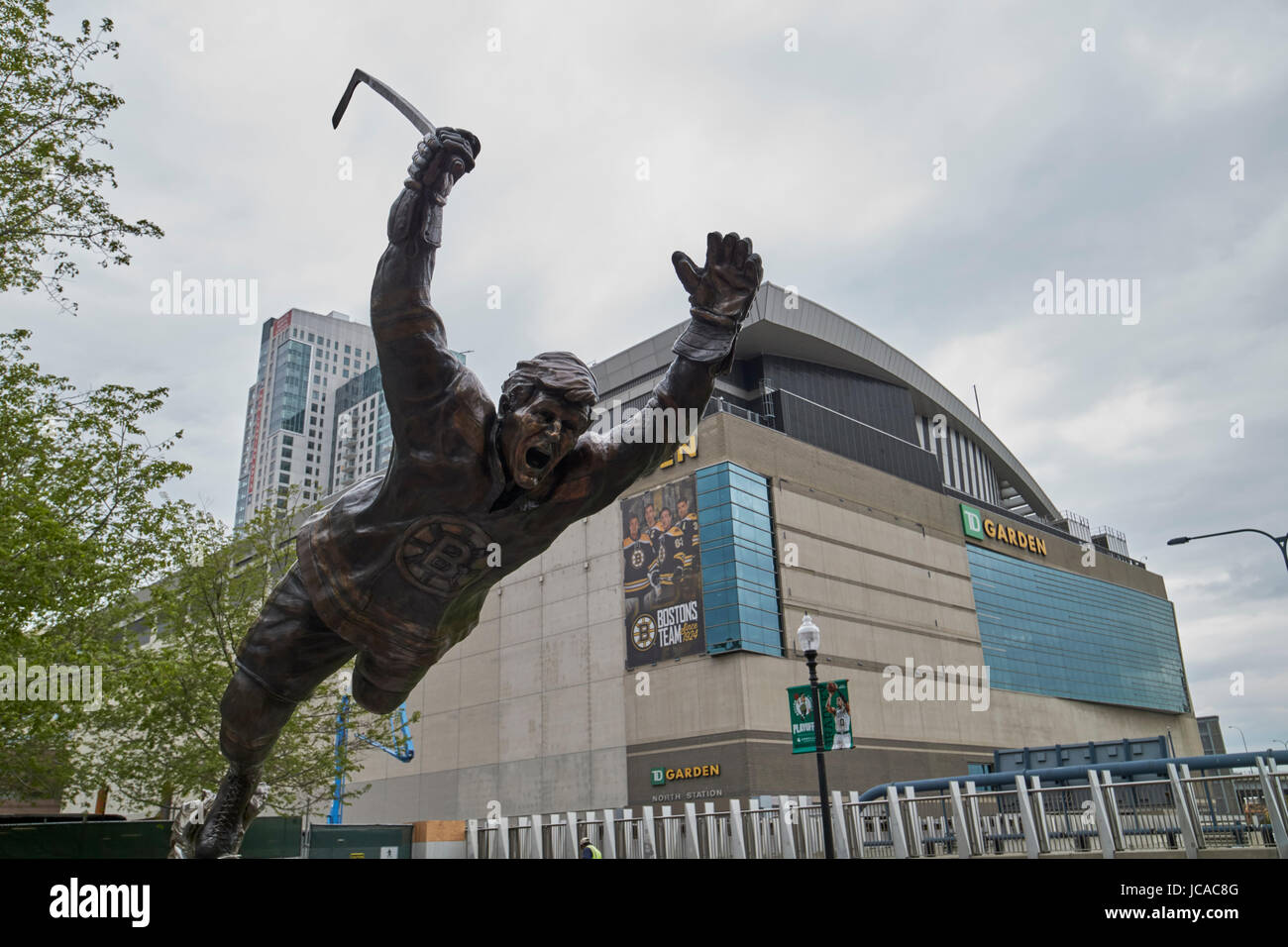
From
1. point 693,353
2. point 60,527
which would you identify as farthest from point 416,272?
point 60,527

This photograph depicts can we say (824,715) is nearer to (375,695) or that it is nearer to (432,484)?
(375,695)

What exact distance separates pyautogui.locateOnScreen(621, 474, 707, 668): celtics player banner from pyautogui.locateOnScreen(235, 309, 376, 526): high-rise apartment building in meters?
60.3

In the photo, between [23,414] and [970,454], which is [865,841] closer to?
[23,414]

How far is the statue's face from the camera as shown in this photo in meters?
3.16

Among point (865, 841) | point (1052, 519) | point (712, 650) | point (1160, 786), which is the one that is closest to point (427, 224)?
point (1160, 786)

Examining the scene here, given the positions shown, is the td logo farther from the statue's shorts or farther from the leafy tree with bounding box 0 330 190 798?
the statue's shorts

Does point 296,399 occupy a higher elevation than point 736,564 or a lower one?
higher

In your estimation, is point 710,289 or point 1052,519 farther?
point 1052,519

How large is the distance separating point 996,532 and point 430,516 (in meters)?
53.8

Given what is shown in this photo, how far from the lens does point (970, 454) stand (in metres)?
60.8

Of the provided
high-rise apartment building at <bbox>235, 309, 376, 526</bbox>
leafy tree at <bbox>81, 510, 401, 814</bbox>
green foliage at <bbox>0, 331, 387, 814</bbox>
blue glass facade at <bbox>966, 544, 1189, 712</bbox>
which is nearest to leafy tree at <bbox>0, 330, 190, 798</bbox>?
green foliage at <bbox>0, 331, 387, 814</bbox>

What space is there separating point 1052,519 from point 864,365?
30.9m

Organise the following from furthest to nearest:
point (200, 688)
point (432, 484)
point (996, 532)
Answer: point (996, 532) < point (200, 688) < point (432, 484)

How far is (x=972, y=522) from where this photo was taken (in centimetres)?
5106
